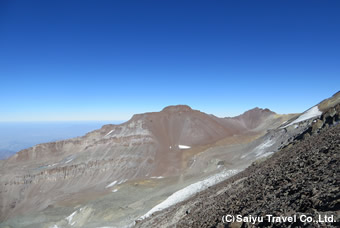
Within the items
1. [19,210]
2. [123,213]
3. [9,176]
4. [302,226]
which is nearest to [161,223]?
[302,226]

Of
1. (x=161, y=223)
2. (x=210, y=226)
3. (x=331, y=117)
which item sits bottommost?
(x=161, y=223)

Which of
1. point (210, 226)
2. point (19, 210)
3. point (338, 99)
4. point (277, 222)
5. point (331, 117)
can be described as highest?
point (338, 99)

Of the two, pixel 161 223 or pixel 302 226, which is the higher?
pixel 302 226

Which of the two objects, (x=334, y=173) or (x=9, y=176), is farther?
(x=9, y=176)

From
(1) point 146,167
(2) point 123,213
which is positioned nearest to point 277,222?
→ (2) point 123,213

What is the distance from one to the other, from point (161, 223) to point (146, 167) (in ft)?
163

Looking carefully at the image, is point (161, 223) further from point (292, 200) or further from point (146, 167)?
point (146, 167)

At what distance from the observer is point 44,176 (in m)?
59.8

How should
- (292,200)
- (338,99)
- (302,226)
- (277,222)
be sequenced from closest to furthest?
(302,226), (277,222), (292,200), (338,99)

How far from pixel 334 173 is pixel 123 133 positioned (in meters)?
72.4

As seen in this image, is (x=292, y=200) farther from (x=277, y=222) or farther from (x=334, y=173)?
(x=334, y=173)

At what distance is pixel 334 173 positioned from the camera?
247 inches

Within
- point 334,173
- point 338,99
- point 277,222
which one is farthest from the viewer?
point 338,99

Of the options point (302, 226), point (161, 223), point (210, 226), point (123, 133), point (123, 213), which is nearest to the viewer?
point (302, 226)
